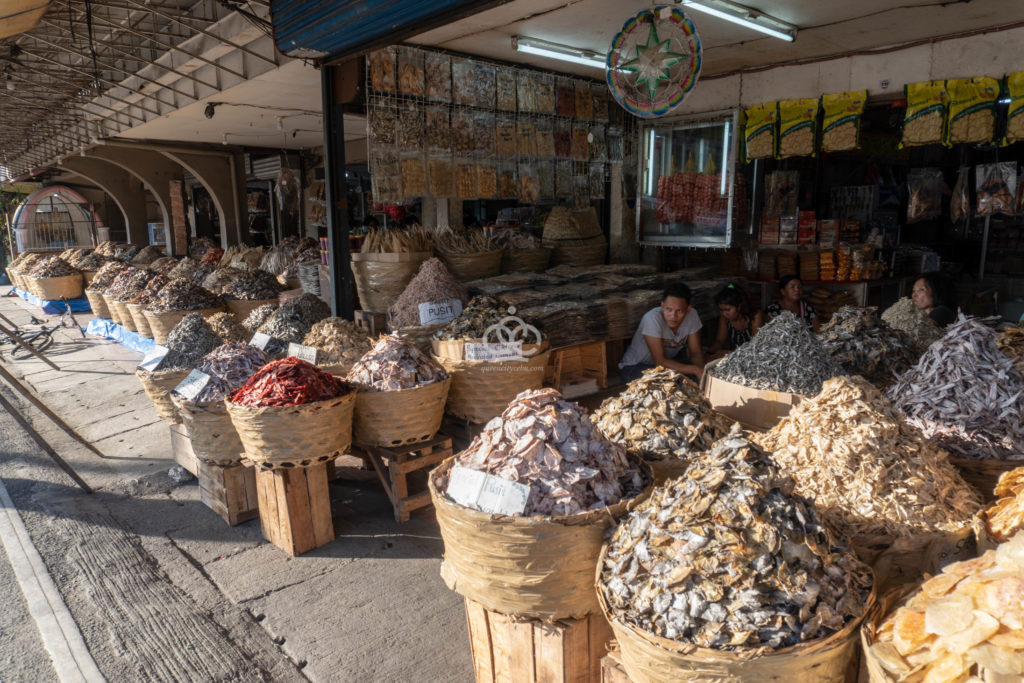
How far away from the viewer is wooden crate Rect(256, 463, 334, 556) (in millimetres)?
3070

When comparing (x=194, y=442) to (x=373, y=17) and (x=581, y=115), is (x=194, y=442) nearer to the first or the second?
(x=373, y=17)

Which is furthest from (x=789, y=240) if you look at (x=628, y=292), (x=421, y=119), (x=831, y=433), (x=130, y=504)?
(x=130, y=504)

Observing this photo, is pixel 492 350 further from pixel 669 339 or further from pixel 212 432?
pixel 212 432

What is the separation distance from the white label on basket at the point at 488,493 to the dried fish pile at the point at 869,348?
1919mm

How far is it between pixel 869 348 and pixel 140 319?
6.94 m

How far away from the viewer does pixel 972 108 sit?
4.27 meters

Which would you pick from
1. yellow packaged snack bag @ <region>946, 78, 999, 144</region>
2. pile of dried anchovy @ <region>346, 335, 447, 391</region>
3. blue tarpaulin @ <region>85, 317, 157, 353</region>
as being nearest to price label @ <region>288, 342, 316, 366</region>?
pile of dried anchovy @ <region>346, 335, 447, 391</region>

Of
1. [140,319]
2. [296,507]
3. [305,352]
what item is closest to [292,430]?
[296,507]

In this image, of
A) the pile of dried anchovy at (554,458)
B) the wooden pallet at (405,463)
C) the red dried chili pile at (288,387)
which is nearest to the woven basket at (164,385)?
the red dried chili pile at (288,387)

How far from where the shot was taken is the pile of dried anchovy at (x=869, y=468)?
169 centimetres

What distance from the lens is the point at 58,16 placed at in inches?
250

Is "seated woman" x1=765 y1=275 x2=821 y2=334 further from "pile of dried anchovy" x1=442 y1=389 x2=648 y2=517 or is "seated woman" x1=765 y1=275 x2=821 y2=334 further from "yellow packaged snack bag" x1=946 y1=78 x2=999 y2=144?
"pile of dried anchovy" x1=442 y1=389 x2=648 y2=517

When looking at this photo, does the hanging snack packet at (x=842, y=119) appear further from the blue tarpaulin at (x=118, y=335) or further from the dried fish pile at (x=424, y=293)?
the blue tarpaulin at (x=118, y=335)

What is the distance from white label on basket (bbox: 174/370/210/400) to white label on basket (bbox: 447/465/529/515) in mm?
2058
